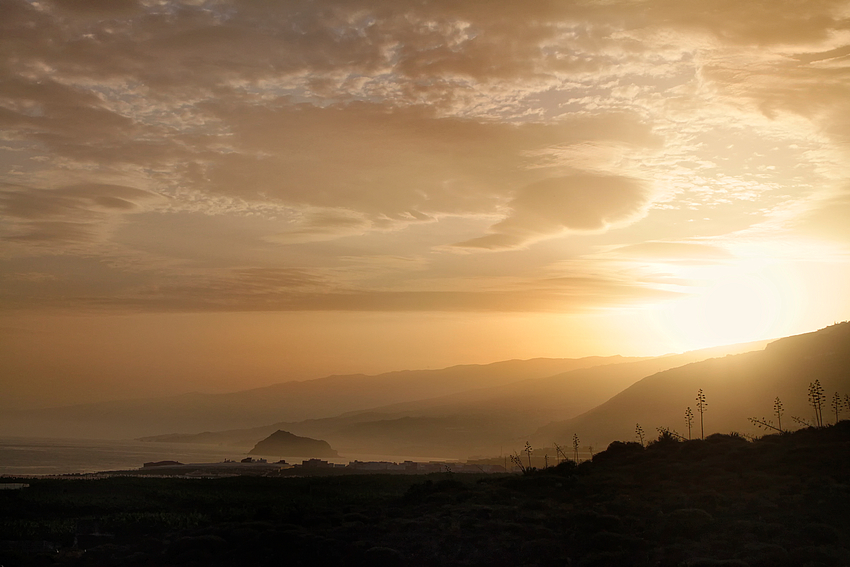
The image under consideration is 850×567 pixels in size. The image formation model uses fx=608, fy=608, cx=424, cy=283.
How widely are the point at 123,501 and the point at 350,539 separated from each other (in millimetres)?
19819

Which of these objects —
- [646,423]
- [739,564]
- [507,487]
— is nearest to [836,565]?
[739,564]

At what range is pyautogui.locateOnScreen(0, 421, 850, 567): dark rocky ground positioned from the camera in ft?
72.5

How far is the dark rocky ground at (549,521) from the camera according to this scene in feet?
72.5

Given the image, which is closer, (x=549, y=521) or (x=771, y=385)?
(x=549, y=521)

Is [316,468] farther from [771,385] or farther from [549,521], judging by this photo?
[771,385]

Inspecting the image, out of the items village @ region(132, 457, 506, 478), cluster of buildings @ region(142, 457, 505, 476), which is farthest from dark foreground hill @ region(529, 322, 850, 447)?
village @ region(132, 457, 506, 478)

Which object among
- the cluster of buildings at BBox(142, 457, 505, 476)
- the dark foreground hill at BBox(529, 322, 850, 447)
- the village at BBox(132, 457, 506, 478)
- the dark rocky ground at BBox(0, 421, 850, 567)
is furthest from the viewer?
the dark foreground hill at BBox(529, 322, 850, 447)

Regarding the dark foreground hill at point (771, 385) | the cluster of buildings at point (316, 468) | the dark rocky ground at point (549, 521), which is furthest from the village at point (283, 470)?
the dark foreground hill at point (771, 385)

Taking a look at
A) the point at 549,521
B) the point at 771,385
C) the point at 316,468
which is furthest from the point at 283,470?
the point at 771,385

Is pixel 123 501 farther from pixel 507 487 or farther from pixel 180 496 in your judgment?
pixel 507 487

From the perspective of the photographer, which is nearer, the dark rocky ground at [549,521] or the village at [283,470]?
the dark rocky ground at [549,521]

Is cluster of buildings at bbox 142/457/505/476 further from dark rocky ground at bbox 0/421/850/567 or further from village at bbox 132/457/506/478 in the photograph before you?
dark rocky ground at bbox 0/421/850/567

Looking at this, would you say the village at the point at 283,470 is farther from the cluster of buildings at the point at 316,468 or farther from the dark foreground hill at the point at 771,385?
the dark foreground hill at the point at 771,385

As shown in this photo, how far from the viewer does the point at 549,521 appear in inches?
1020
